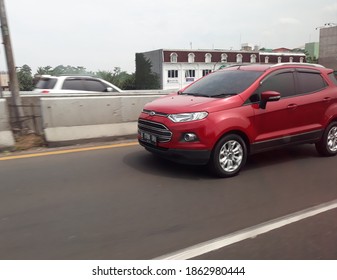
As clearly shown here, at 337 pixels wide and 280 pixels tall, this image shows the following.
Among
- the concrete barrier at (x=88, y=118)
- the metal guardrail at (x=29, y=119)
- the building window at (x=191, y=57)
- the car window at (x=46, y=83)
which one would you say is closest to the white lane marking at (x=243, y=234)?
the concrete barrier at (x=88, y=118)

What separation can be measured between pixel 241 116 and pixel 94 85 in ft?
22.3

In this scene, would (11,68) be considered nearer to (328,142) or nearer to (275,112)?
(275,112)

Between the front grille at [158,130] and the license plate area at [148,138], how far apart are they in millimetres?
48

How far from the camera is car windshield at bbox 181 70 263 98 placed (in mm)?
6113

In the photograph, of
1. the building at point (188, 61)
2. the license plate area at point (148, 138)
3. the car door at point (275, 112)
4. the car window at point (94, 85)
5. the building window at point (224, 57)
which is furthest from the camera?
the building window at point (224, 57)

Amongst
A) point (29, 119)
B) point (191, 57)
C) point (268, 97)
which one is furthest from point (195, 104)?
point (191, 57)

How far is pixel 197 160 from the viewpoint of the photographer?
556 cm

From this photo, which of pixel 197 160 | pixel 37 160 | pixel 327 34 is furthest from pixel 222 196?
pixel 327 34

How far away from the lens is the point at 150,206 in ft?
15.2

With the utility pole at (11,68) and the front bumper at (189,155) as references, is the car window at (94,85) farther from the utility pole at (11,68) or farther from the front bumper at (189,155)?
the front bumper at (189,155)

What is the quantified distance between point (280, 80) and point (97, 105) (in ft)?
12.5

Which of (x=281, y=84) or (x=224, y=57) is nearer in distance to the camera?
(x=281, y=84)

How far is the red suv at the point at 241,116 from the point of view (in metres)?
5.54
